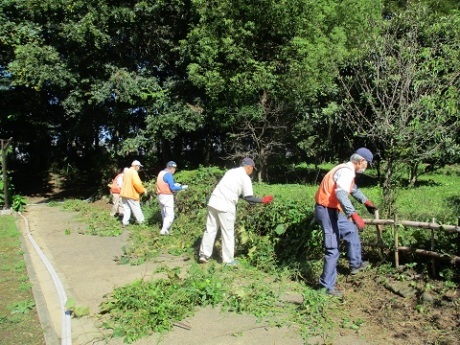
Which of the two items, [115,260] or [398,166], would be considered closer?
[115,260]

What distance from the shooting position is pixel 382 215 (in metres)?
6.56

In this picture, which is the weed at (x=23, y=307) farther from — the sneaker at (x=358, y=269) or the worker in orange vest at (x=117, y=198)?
the worker in orange vest at (x=117, y=198)

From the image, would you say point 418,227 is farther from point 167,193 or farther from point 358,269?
point 167,193

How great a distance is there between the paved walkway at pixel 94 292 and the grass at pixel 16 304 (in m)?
0.11

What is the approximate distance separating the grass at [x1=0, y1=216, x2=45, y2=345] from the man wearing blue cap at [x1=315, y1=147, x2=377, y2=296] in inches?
136

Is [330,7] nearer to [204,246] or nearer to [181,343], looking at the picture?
[204,246]

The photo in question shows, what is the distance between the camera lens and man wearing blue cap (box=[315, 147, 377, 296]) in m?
5.07

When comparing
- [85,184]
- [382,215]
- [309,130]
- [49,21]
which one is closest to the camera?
[382,215]

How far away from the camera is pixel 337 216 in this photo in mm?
5332

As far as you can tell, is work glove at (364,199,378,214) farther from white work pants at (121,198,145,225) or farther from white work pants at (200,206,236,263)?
white work pants at (121,198,145,225)

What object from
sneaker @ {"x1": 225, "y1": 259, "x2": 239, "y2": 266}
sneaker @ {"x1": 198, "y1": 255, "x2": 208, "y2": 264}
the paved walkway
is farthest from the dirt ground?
sneaker @ {"x1": 225, "y1": 259, "x2": 239, "y2": 266}

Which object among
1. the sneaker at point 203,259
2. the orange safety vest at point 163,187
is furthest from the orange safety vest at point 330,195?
the orange safety vest at point 163,187

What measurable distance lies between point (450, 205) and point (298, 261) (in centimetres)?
468

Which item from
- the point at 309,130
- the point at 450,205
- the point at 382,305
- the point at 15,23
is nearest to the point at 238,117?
the point at 309,130
